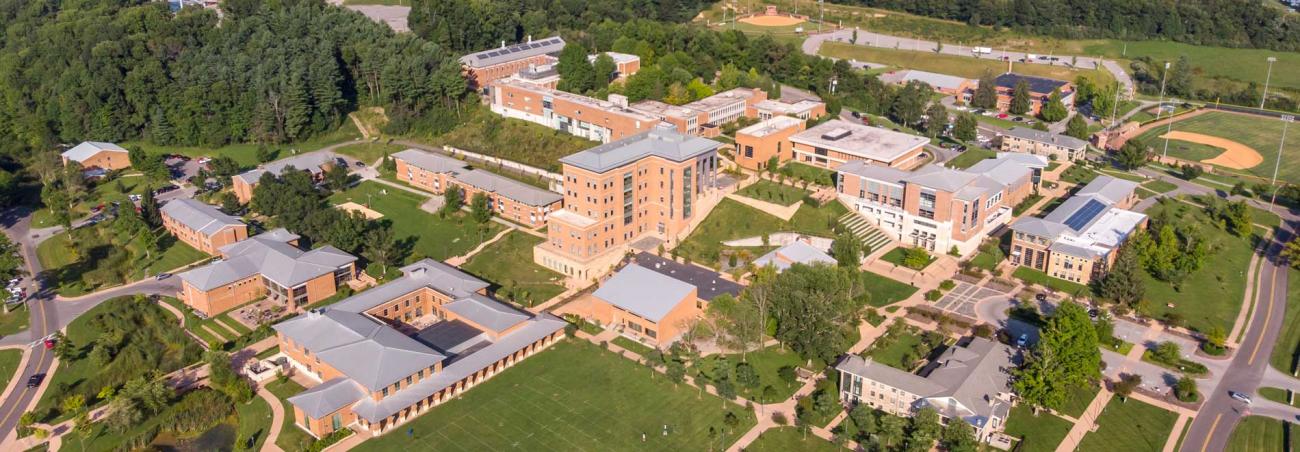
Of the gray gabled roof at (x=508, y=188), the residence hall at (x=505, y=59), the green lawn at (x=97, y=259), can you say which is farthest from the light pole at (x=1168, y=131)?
the green lawn at (x=97, y=259)

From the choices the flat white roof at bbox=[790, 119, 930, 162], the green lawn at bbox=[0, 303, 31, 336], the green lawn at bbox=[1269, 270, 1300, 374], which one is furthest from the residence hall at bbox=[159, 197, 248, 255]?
the green lawn at bbox=[1269, 270, 1300, 374]

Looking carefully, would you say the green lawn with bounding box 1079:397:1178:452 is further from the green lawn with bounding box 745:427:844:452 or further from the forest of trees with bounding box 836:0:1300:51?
the forest of trees with bounding box 836:0:1300:51

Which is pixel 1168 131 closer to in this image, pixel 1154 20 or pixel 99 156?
pixel 1154 20

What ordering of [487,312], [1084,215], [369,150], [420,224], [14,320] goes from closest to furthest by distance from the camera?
[487,312] < [14,320] < [1084,215] < [420,224] < [369,150]

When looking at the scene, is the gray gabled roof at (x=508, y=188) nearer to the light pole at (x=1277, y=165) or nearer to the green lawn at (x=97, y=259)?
the green lawn at (x=97, y=259)

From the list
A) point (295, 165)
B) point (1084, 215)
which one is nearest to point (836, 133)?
point (1084, 215)
